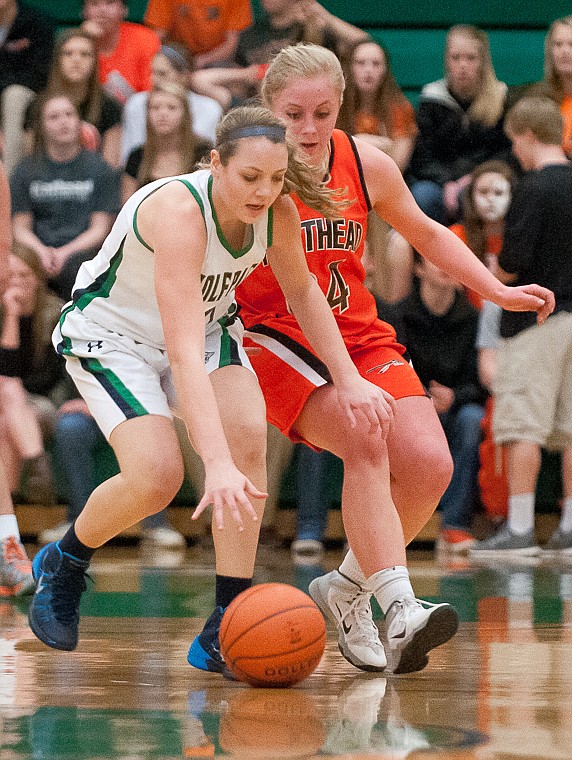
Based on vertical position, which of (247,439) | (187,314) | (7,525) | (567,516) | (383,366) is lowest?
(567,516)

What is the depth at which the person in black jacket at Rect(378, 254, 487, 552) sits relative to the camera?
286 inches

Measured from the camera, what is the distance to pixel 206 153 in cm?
758

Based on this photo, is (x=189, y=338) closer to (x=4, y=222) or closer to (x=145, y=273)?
(x=145, y=273)

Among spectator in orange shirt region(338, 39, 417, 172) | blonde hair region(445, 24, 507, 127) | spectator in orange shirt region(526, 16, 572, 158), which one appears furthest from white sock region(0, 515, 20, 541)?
blonde hair region(445, 24, 507, 127)

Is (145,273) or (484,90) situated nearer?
(145,273)

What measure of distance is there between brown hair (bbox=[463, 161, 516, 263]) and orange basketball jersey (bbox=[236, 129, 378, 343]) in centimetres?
327

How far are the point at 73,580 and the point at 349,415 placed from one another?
3.12 feet

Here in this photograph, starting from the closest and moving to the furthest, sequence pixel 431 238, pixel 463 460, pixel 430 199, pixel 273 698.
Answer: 1. pixel 273 698
2. pixel 431 238
3. pixel 463 460
4. pixel 430 199

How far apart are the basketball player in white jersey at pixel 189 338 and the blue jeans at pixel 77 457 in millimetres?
3151

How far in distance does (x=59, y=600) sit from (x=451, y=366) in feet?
12.4

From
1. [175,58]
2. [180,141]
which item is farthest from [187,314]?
[175,58]

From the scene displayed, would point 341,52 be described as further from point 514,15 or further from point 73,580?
point 73,580

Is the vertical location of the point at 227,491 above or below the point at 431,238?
below

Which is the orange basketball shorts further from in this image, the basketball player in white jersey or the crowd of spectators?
the crowd of spectators
